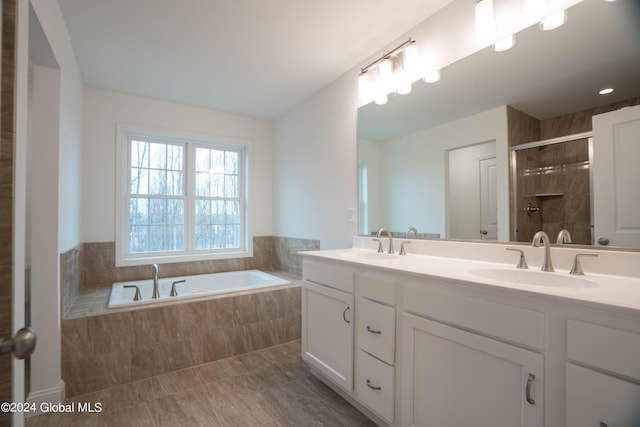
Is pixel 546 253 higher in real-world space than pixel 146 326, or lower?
higher

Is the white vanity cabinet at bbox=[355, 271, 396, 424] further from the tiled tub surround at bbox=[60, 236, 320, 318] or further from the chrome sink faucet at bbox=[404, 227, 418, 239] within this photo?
the tiled tub surround at bbox=[60, 236, 320, 318]

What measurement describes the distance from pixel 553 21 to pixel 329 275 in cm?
172

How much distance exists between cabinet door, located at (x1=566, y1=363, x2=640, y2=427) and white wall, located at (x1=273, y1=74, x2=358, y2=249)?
1.76 metres


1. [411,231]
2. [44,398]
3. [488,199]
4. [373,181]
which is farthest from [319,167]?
[44,398]

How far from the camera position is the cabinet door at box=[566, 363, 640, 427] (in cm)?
77

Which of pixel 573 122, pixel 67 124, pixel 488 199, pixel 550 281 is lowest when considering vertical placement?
pixel 550 281

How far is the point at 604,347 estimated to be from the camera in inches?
32.0

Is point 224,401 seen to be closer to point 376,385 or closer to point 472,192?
point 376,385

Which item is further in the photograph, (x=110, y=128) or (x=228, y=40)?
(x=110, y=128)

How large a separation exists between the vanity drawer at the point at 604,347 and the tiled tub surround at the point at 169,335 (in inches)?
87.7

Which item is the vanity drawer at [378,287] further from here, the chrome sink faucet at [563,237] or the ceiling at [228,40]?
the ceiling at [228,40]

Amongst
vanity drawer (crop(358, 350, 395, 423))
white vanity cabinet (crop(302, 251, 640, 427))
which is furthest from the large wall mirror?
vanity drawer (crop(358, 350, 395, 423))

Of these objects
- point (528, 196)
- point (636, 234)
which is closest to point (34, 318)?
point (528, 196)

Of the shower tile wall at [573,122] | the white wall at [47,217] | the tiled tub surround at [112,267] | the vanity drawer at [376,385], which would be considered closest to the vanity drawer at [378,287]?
the vanity drawer at [376,385]
